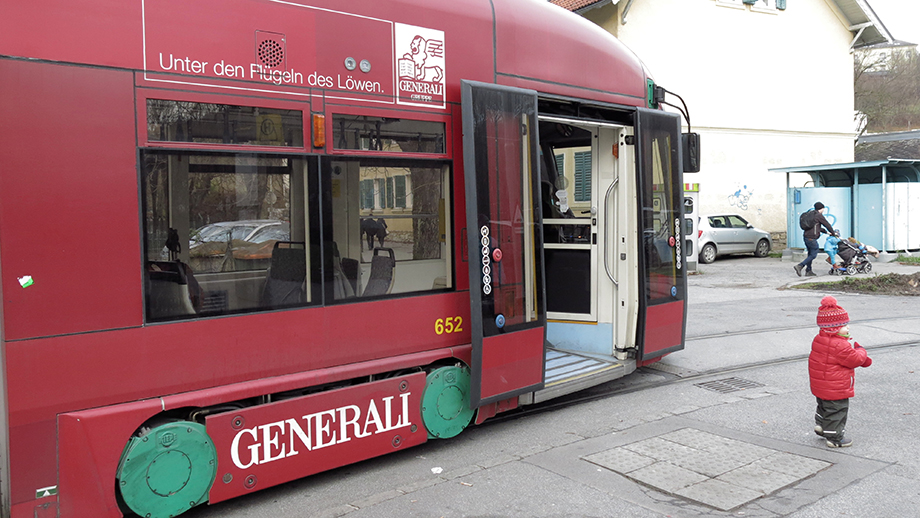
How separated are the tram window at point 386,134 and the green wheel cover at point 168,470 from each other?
1.86 m

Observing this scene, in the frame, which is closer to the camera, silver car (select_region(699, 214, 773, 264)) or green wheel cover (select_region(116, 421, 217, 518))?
green wheel cover (select_region(116, 421, 217, 518))

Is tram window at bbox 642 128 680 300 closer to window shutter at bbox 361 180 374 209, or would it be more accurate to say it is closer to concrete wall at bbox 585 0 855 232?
window shutter at bbox 361 180 374 209

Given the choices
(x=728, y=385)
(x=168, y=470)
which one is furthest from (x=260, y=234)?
(x=728, y=385)

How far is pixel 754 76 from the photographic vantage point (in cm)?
2425

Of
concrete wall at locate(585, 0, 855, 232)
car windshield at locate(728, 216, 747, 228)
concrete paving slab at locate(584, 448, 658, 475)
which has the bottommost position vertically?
concrete paving slab at locate(584, 448, 658, 475)

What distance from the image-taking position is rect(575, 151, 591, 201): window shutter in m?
7.05

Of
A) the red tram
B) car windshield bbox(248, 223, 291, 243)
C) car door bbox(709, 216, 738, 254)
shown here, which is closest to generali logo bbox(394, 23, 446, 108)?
the red tram

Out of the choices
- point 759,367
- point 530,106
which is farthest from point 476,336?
point 759,367

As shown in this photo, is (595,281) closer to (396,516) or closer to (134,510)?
(396,516)

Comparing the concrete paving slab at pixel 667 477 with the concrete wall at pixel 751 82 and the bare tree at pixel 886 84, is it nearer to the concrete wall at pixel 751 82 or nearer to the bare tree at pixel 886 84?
the concrete wall at pixel 751 82

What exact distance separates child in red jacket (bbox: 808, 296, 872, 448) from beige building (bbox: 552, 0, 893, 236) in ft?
59.4

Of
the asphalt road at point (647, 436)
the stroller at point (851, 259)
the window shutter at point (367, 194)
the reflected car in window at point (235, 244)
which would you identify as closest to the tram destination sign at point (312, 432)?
the asphalt road at point (647, 436)

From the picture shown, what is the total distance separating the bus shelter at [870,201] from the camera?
19797 mm

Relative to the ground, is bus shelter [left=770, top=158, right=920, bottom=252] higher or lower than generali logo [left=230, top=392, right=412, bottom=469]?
higher
